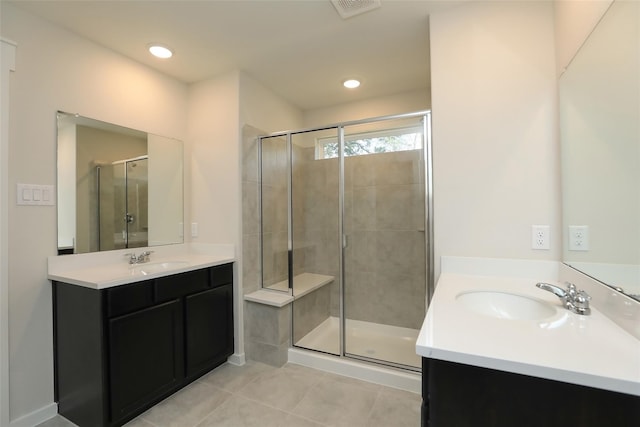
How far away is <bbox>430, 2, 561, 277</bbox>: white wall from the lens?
1552mm

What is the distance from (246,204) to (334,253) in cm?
103

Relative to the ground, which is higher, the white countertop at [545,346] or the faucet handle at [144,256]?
the faucet handle at [144,256]

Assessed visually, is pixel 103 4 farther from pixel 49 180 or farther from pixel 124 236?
pixel 124 236

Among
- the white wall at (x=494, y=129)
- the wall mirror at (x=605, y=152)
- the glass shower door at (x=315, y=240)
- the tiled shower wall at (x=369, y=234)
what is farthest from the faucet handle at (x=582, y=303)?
the glass shower door at (x=315, y=240)

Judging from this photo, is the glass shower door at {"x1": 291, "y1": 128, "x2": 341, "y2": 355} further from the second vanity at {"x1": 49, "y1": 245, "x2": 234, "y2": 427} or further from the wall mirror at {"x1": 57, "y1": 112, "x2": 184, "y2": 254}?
the wall mirror at {"x1": 57, "y1": 112, "x2": 184, "y2": 254}

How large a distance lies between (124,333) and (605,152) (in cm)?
253

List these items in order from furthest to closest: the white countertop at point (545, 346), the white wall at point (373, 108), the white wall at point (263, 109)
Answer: the white wall at point (373, 108)
the white wall at point (263, 109)
the white countertop at point (545, 346)

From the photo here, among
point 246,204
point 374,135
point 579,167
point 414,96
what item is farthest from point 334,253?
point 579,167

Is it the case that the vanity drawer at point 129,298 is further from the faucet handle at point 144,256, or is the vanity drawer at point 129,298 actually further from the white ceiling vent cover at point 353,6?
the white ceiling vent cover at point 353,6

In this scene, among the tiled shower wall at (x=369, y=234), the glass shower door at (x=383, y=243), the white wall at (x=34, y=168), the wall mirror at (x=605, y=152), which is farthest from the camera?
the tiled shower wall at (x=369, y=234)

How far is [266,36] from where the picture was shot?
6.68 feet

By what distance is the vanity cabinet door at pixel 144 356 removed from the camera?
5.31 ft

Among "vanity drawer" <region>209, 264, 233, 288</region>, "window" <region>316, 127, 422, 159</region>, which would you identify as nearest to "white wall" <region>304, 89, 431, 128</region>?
"window" <region>316, 127, 422, 159</region>

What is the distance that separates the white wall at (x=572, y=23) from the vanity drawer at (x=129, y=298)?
2614mm
